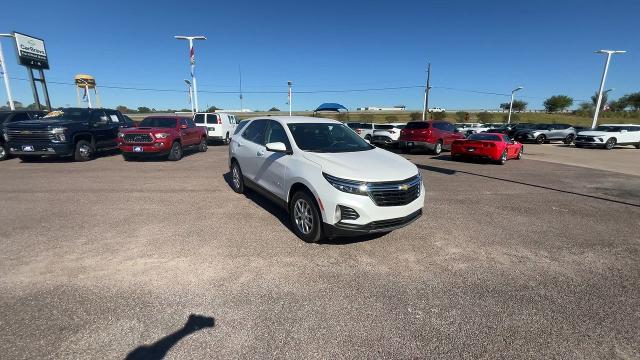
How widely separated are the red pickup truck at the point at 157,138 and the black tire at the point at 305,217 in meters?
8.54

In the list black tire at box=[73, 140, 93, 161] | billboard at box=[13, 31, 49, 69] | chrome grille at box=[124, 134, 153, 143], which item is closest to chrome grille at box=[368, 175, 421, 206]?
chrome grille at box=[124, 134, 153, 143]

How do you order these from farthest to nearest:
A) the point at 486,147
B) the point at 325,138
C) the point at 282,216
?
the point at 486,147, the point at 282,216, the point at 325,138

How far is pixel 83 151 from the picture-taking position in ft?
36.1

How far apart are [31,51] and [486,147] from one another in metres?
30.8

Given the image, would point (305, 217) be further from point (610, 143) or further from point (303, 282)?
point (610, 143)

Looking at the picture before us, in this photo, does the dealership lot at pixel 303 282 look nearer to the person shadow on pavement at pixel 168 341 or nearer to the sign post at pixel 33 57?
the person shadow on pavement at pixel 168 341

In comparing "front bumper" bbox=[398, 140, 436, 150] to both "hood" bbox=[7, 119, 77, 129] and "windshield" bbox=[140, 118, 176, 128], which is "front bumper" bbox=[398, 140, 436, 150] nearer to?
"windshield" bbox=[140, 118, 176, 128]

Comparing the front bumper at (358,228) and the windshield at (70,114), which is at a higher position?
the windshield at (70,114)

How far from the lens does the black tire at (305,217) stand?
411 centimetres

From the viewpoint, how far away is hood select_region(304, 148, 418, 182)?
3.94 meters

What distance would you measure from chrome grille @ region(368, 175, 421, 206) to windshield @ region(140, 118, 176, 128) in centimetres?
1066

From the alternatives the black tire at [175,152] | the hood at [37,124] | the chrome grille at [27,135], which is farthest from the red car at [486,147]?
the chrome grille at [27,135]

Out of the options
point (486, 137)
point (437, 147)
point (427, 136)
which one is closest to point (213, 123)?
point (427, 136)

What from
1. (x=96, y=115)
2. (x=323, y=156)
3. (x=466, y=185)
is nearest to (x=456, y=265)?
(x=323, y=156)
